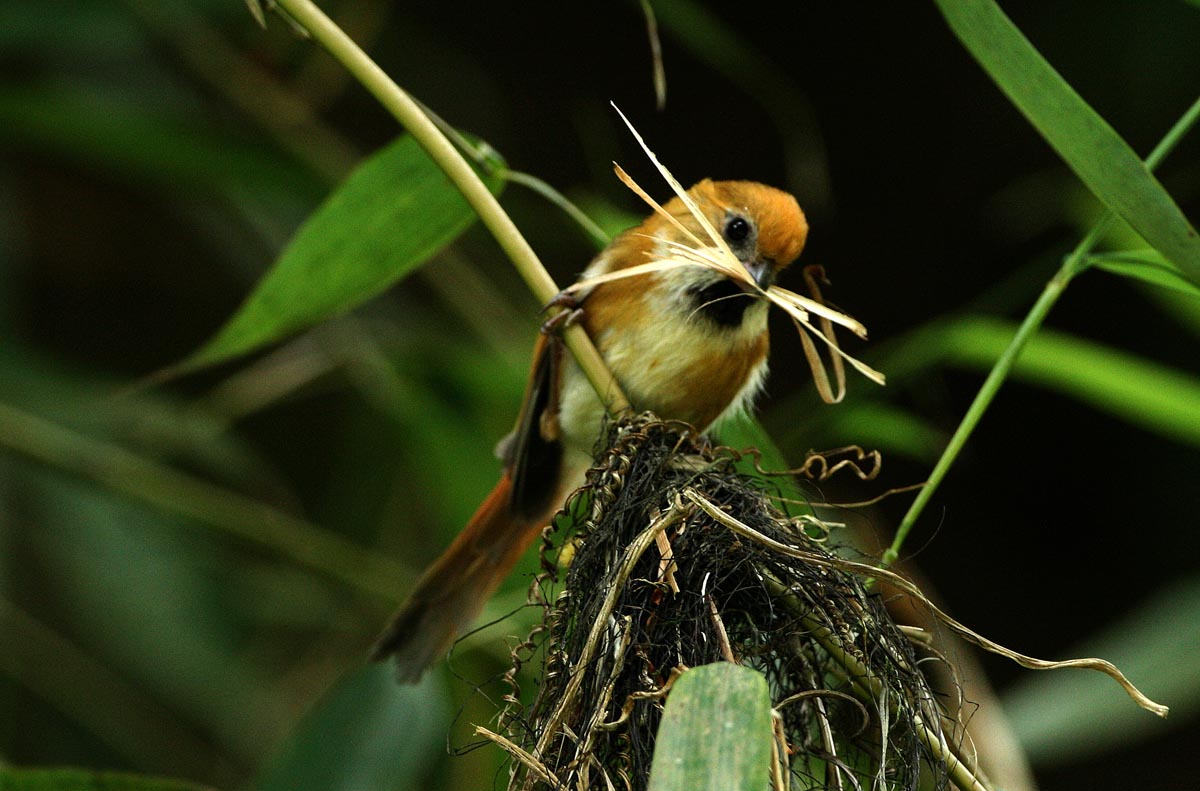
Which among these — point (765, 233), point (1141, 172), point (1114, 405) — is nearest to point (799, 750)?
point (1141, 172)

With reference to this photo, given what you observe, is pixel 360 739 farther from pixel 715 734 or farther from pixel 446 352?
pixel 715 734

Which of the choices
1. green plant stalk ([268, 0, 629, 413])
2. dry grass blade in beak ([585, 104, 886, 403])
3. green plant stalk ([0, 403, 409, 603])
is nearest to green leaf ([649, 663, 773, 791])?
dry grass blade in beak ([585, 104, 886, 403])

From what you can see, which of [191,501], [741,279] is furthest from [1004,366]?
[191,501]

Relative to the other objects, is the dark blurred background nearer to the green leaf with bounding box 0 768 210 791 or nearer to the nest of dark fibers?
the green leaf with bounding box 0 768 210 791

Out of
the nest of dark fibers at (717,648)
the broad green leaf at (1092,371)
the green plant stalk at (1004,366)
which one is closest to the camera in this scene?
the nest of dark fibers at (717,648)

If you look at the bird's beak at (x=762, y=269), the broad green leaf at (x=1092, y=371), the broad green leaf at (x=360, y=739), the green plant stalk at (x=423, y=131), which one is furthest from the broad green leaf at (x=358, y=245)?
the broad green leaf at (x=1092, y=371)

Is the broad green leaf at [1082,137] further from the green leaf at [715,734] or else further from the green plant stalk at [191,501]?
the green plant stalk at [191,501]

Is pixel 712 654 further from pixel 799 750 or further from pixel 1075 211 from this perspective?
pixel 1075 211
